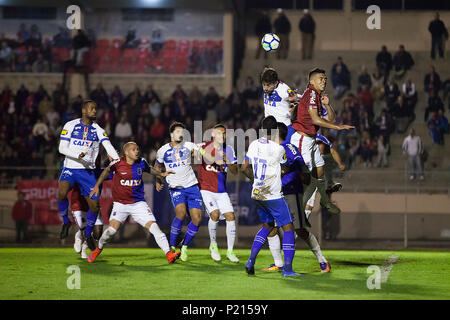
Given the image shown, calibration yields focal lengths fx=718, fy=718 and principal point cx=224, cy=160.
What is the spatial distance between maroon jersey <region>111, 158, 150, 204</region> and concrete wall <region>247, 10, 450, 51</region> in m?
17.3

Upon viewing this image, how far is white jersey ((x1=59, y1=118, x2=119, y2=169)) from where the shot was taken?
12289mm

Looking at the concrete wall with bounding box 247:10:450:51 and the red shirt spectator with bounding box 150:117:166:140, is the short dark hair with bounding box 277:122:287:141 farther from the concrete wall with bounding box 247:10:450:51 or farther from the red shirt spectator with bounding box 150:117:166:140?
the concrete wall with bounding box 247:10:450:51

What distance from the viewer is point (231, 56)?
26.3 meters

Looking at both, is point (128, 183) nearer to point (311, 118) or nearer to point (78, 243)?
point (78, 243)

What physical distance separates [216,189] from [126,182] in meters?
1.74

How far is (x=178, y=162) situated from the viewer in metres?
12.4

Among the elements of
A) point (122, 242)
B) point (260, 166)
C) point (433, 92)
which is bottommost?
point (122, 242)

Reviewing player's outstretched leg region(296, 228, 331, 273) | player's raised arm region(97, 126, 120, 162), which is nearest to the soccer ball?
player's raised arm region(97, 126, 120, 162)

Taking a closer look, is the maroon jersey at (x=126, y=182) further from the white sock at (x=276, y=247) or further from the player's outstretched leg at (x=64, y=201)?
the white sock at (x=276, y=247)

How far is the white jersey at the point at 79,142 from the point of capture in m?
12.3

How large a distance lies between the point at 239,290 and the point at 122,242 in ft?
31.9
